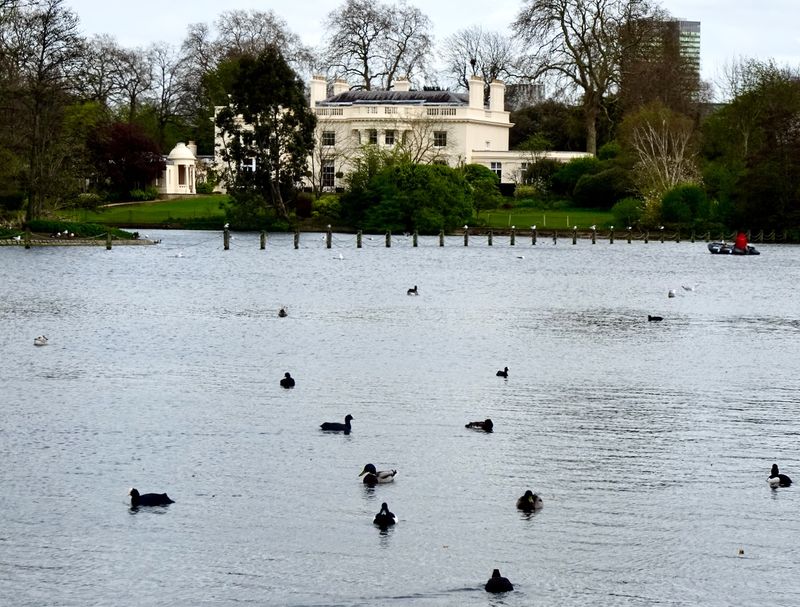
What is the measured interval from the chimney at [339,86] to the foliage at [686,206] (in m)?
44.9

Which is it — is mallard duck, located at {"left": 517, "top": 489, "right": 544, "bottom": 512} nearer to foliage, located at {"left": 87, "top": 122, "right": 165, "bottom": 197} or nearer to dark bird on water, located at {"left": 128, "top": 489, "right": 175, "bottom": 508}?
dark bird on water, located at {"left": 128, "top": 489, "right": 175, "bottom": 508}

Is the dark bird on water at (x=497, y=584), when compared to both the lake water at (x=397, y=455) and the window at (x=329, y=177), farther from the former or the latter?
the window at (x=329, y=177)

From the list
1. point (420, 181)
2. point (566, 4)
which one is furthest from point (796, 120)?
point (566, 4)

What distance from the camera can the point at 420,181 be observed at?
298ft

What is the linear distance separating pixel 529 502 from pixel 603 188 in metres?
90.3

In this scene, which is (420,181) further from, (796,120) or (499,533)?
(499,533)

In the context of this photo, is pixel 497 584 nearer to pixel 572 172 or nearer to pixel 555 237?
pixel 555 237

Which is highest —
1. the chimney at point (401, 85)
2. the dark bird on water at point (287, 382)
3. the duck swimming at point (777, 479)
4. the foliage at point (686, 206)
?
the chimney at point (401, 85)

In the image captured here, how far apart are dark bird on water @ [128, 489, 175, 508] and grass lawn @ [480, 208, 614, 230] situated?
260 ft

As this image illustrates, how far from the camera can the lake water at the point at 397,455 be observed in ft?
50.4

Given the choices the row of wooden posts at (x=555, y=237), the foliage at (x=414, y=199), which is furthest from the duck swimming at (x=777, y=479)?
the foliage at (x=414, y=199)

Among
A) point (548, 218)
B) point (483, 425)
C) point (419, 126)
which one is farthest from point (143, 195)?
point (483, 425)

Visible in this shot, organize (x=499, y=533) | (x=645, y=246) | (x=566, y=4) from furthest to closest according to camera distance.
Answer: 1. (x=566, y=4)
2. (x=645, y=246)
3. (x=499, y=533)

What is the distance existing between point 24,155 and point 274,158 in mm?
20390
